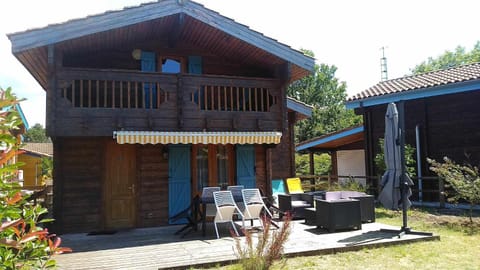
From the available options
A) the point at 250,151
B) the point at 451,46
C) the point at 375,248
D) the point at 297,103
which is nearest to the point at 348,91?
the point at 451,46

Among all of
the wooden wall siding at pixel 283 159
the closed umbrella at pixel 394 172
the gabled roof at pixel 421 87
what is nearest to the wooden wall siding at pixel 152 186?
the closed umbrella at pixel 394 172

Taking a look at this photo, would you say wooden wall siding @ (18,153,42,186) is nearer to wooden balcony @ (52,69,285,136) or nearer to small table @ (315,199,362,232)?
wooden balcony @ (52,69,285,136)

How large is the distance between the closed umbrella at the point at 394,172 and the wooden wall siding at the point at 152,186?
5.71 m

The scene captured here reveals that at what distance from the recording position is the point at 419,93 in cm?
1420

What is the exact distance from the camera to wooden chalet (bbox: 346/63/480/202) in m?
13.2

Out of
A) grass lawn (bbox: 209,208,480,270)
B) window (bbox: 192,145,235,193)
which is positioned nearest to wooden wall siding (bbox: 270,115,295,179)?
window (bbox: 192,145,235,193)

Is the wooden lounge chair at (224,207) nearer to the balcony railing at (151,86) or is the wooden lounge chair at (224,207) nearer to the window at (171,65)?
the balcony railing at (151,86)

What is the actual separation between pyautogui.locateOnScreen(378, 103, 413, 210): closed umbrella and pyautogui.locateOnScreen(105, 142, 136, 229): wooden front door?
21.3 ft

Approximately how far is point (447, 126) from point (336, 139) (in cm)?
561

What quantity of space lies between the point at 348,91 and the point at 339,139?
33871 mm

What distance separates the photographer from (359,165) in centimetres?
2106

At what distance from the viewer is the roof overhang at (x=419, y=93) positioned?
506 inches

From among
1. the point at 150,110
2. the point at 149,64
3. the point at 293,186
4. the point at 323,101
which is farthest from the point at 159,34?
the point at 323,101

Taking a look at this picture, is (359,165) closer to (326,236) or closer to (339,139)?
(339,139)
